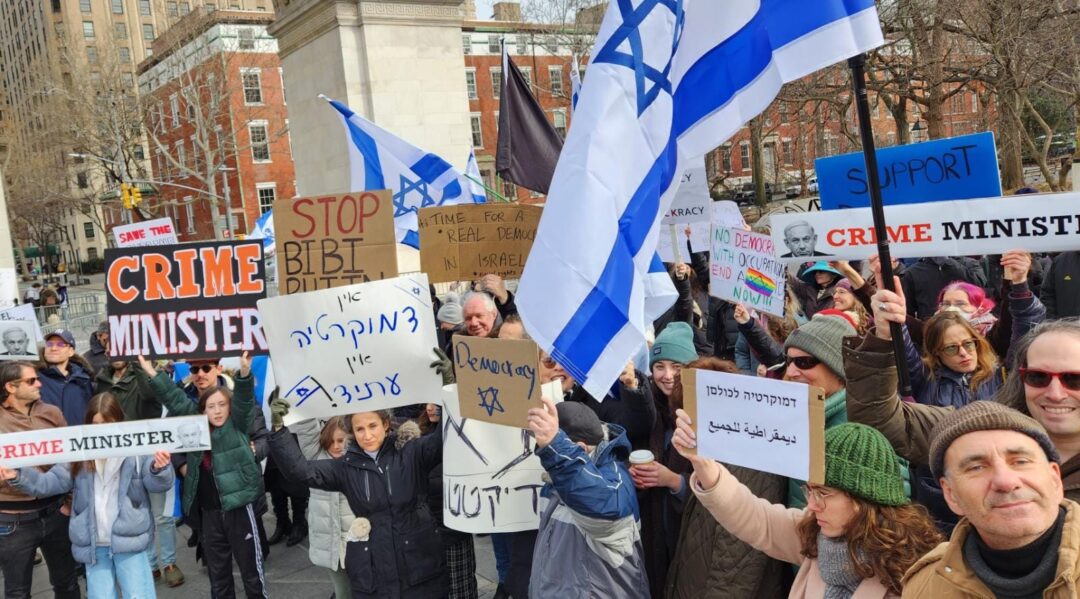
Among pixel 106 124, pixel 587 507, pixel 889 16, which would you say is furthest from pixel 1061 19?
pixel 106 124

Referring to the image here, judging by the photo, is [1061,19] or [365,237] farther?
[1061,19]

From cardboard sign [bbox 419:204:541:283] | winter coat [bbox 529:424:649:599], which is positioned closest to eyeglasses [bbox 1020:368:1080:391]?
winter coat [bbox 529:424:649:599]

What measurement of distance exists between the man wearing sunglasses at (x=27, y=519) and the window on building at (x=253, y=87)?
40.6m

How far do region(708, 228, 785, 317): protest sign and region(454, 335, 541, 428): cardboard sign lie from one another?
213 centimetres

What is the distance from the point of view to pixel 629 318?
10.1 feet

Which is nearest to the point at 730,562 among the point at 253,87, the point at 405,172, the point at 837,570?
the point at 837,570

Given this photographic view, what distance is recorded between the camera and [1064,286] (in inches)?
227

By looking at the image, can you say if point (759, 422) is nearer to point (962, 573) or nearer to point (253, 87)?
point (962, 573)

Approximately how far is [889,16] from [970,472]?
1988 centimetres

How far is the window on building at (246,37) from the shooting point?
38806mm

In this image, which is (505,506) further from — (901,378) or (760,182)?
(760,182)

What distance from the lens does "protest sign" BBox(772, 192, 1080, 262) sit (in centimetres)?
352

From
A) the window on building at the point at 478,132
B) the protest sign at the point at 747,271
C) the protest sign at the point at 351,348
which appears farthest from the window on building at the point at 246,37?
the protest sign at the point at 351,348

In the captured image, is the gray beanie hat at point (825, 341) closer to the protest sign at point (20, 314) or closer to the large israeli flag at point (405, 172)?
the large israeli flag at point (405, 172)
